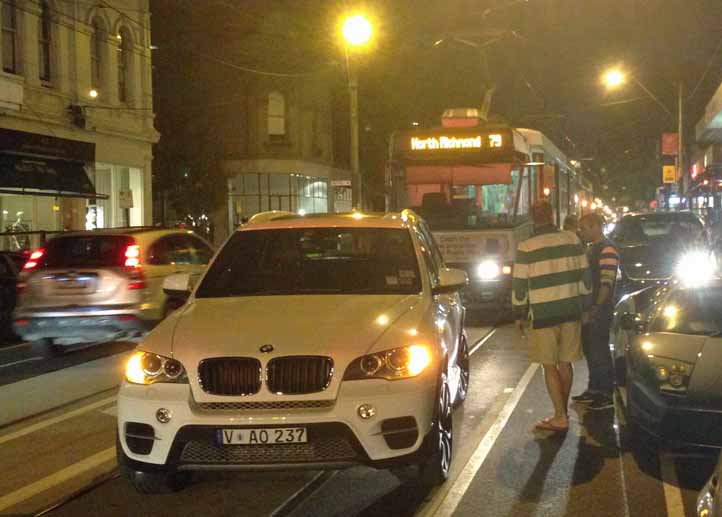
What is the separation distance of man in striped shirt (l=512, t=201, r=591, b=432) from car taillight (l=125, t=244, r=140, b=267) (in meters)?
5.87

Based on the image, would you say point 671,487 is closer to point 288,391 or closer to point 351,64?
point 288,391

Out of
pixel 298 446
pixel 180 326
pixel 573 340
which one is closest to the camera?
pixel 298 446

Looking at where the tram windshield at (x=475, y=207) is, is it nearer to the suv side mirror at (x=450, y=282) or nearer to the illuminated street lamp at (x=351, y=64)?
the illuminated street lamp at (x=351, y=64)

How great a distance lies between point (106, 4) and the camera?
2891 centimetres

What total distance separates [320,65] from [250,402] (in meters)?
42.5

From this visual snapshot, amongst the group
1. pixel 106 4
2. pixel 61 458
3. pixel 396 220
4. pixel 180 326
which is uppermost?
pixel 106 4

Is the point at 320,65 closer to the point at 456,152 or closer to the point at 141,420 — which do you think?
the point at 456,152

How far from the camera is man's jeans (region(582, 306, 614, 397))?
28.9 ft

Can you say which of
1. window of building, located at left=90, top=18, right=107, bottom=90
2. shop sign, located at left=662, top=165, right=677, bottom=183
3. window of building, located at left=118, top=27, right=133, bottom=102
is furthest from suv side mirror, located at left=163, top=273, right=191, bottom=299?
shop sign, located at left=662, top=165, right=677, bottom=183

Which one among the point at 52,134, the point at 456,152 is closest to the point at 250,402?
the point at 456,152

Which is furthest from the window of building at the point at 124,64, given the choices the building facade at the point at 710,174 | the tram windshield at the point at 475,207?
the building facade at the point at 710,174

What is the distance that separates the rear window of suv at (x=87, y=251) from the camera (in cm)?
1215

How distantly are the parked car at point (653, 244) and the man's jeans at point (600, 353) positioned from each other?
8600 mm

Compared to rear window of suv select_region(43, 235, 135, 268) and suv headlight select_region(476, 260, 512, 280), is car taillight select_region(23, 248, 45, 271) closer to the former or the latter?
rear window of suv select_region(43, 235, 135, 268)
